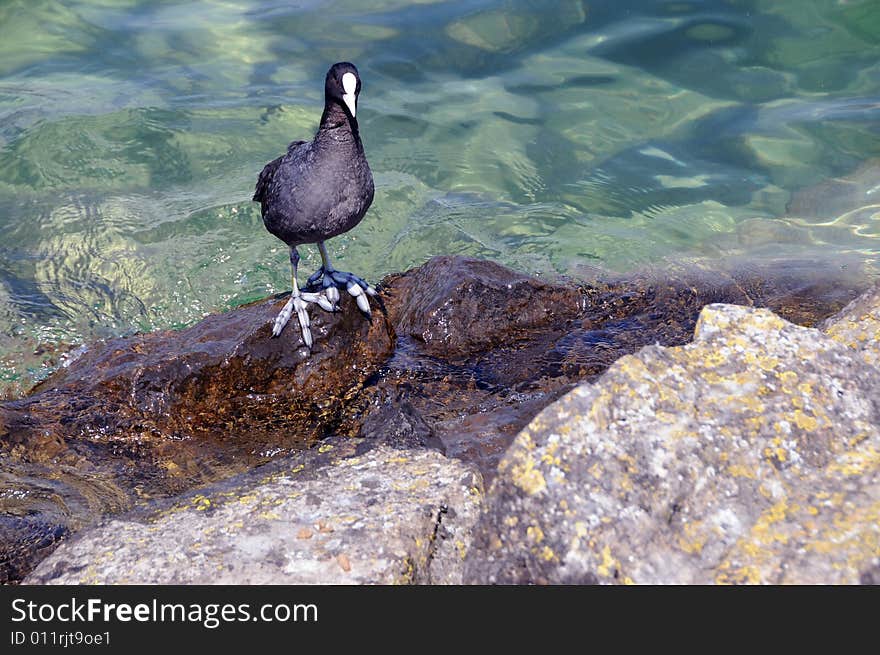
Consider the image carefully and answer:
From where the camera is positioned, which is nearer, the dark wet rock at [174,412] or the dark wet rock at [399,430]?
the dark wet rock at [399,430]

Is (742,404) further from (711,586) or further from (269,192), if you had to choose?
(269,192)

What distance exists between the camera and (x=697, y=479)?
261 cm

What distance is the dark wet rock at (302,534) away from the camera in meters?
2.80

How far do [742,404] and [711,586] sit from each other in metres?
0.70

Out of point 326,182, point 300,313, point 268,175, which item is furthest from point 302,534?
point 268,175

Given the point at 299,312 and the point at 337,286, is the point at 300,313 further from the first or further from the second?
the point at 337,286

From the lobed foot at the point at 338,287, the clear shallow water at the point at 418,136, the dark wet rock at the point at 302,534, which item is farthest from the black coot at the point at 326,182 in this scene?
the clear shallow water at the point at 418,136

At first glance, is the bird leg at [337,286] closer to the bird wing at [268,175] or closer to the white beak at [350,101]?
the bird wing at [268,175]

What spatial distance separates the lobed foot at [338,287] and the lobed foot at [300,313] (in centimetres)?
8

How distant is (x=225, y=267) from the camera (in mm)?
7758

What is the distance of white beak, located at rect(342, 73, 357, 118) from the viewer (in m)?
4.78

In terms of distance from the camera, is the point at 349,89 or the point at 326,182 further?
the point at 326,182

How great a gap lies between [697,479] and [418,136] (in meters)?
Result: 7.49
